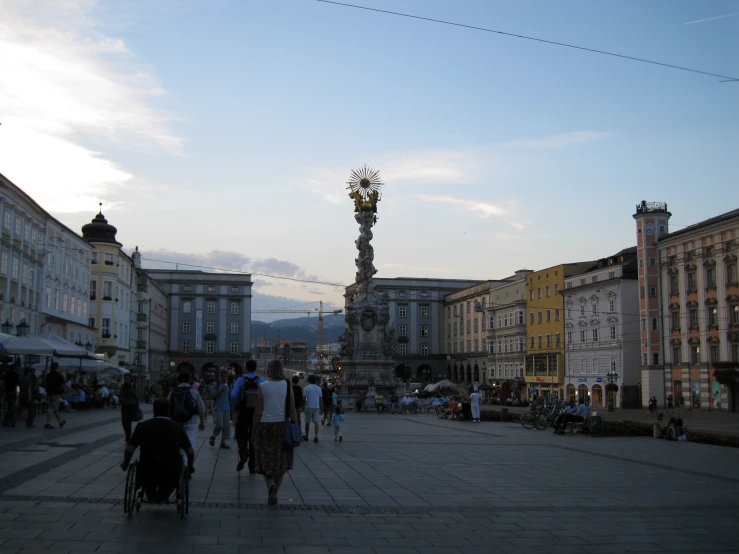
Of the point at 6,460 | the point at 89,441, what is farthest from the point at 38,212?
the point at 6,460

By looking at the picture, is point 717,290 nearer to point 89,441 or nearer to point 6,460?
point 89,441

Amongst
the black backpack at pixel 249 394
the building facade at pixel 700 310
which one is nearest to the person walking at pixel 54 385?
the black backpack at pixel 249 394

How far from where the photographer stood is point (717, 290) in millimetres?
58531

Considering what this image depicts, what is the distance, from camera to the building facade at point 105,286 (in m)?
77.9

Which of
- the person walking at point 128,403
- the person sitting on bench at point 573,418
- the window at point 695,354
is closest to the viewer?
the person walking at point 128,403

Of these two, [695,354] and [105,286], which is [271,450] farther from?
[105,286]

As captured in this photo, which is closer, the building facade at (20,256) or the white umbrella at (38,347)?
the white umbrella at (38,347)

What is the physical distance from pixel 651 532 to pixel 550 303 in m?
75.1

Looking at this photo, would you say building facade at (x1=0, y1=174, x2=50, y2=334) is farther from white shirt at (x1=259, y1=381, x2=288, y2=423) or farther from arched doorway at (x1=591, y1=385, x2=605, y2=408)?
arched doorway at (x1=591, y1=385, x2=605, y2=408)

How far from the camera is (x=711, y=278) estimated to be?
59.7 meters

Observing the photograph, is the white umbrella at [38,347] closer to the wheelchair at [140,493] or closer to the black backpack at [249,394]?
the black backpack at [249,394]

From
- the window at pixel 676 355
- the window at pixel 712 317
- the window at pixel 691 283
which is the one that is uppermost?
the window at pixel 691 283

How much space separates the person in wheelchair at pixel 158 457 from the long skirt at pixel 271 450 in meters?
1.60

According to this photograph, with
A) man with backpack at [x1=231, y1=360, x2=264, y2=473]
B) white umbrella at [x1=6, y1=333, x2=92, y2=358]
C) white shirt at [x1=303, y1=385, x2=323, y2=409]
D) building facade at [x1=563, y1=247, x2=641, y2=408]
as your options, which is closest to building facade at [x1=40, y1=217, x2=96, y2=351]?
white umbrella at [x1=6, y1=333, x2=92, y2=358]
